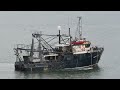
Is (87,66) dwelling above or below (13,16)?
below

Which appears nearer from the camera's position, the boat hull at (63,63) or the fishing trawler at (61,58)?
the boat hull at (63,63)

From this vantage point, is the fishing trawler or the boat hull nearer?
the boat hull

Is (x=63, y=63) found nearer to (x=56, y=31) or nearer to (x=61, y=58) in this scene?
(x=61, y=58)

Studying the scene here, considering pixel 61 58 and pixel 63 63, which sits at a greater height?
pixel 61 58

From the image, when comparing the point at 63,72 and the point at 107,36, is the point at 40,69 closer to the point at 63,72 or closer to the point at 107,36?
the point at 63,72

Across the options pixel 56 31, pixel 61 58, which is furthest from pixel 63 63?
pixel 56 31

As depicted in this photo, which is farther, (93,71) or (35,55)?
(35,55)

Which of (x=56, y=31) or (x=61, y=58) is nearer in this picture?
(x=61, y=58)

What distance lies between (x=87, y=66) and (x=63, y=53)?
2.33m

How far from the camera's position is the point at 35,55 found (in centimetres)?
3766
